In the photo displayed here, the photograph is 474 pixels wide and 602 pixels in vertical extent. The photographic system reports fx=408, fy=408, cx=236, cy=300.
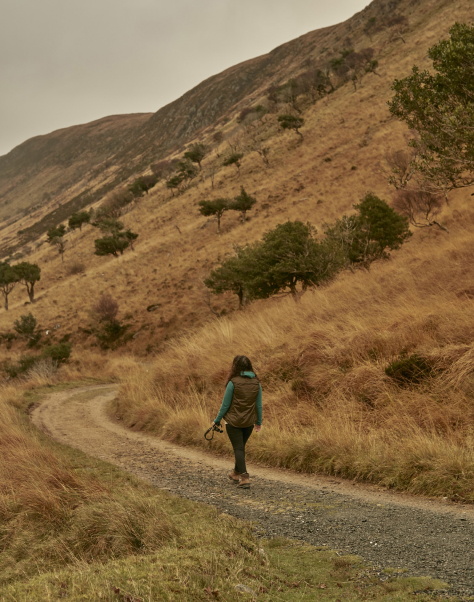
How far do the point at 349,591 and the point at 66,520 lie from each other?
10.2 ft

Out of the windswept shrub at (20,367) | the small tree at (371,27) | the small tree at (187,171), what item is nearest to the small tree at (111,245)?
the small tree at (187,171)

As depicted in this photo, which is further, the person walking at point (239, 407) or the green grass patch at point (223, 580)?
the person walking at point (239, 407)

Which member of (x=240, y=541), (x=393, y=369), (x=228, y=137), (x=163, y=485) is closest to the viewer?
(x=240, y=541)

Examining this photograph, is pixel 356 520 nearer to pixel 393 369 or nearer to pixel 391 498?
pixel 391 498

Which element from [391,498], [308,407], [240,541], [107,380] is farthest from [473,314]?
[107,380]

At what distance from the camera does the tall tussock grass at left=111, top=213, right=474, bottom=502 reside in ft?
18.6

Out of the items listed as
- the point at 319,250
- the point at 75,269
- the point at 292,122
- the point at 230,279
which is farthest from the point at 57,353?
the point at 292,122

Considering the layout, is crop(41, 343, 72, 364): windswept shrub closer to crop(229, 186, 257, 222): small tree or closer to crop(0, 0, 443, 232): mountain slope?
crop(229, 186, 257, 222): small tree

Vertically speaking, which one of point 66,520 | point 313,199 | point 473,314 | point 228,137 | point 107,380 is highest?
point 228,137

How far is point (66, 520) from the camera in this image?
448 cm

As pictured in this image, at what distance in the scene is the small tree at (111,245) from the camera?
51047mm

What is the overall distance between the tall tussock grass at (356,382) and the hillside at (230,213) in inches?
492

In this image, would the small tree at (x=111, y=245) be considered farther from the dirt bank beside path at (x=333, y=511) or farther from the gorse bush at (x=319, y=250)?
the dirt bank beside path at (x=333, y=511)

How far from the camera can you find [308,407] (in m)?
8.20
